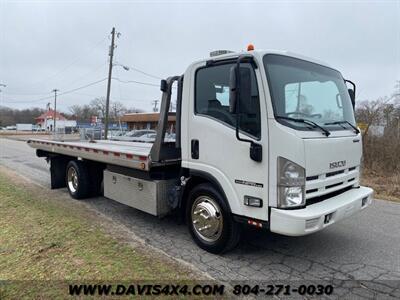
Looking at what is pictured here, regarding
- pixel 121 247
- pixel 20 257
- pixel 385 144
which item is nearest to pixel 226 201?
pixel 121 247

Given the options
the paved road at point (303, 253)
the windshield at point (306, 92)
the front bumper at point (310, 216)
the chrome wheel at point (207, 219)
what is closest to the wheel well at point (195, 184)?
the chrome wheel at point (207, 219)

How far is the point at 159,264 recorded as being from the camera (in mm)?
3779

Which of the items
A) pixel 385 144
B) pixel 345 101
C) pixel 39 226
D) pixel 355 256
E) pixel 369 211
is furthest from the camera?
pixel 385 144

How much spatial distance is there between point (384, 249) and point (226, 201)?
2.44 m

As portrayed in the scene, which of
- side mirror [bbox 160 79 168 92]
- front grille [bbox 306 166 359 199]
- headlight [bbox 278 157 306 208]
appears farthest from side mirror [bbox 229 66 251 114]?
side mirror [bbox 160 79 168 92]

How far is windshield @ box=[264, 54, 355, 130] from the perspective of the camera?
3.51 metres

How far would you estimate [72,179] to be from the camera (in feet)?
24.3

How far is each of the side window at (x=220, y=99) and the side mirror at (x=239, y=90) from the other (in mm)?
78

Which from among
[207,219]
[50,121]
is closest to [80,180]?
[207,219]

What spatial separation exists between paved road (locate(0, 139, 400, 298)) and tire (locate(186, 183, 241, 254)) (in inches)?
6.3

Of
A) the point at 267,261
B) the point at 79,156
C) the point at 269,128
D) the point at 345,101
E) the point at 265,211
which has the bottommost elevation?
the point at 267,261

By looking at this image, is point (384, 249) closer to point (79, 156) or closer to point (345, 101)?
point (345, 101)

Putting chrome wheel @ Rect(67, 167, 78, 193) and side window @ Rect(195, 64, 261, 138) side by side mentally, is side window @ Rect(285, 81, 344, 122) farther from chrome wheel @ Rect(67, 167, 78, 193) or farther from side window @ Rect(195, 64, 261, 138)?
chrome wheel @ Rect(67, 167, 78, 193)

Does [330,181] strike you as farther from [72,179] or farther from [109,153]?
[72,179]
